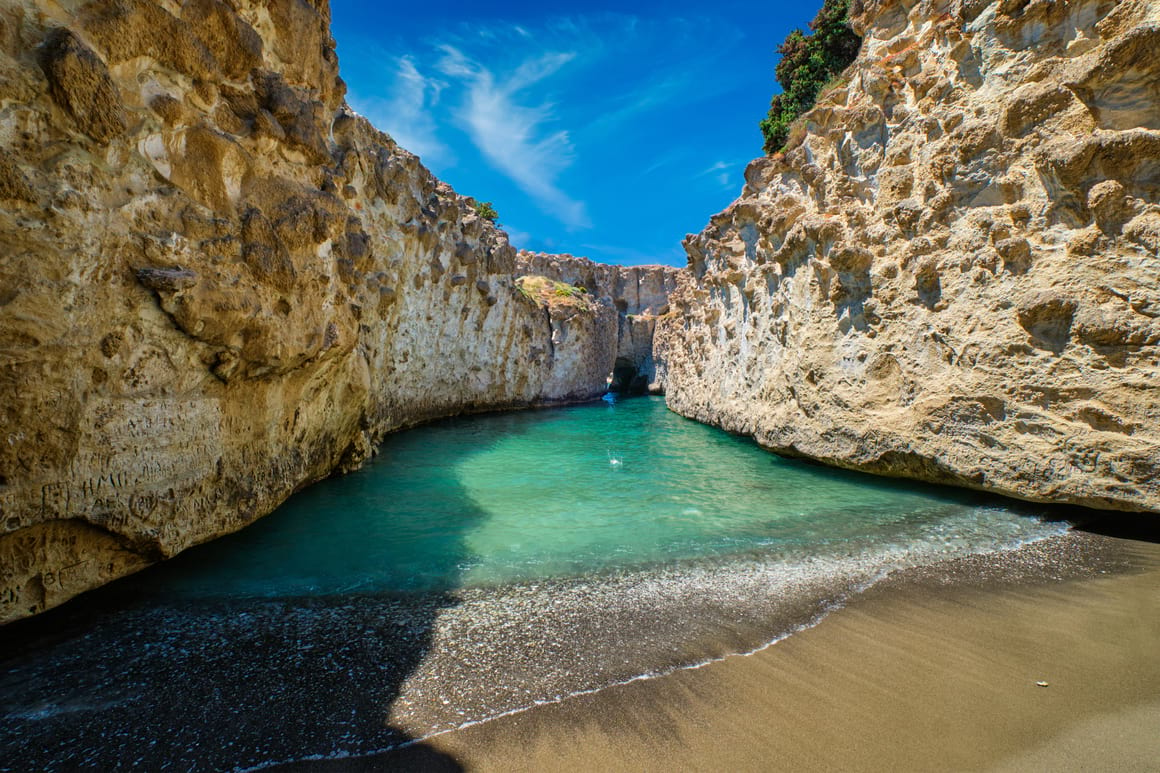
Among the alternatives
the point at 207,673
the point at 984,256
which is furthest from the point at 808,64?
the point at 207,673

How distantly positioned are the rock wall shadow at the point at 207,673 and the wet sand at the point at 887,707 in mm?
512

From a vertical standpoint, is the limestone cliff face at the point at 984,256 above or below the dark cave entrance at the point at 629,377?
above

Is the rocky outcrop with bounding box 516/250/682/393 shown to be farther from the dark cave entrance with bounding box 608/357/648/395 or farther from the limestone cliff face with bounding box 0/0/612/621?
the limestone cliff face with bounding box 0/0/612/621

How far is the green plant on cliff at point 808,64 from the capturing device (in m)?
17.7

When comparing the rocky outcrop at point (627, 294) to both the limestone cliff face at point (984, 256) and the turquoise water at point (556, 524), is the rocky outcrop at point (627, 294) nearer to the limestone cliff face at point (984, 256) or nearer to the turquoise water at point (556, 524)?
the limestone cliff face at point (984, 256)

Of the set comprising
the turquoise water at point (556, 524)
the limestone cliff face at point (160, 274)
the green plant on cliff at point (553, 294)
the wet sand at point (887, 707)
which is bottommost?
the turquoise water at point (556, 524)

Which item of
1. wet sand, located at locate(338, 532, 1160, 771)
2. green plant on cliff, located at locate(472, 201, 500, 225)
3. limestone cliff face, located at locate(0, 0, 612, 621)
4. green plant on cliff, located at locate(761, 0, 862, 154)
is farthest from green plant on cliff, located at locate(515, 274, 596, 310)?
wet sand, located at locate(338, 532, 1160, 771)

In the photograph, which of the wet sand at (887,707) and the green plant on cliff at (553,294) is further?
the green plant on cliff at (553,294)

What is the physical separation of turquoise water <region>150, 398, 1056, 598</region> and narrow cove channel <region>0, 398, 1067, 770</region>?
0.16 ft

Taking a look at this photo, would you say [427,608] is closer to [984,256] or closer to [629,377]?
[984,256]

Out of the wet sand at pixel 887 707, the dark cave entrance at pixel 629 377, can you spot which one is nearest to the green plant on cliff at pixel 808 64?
the wet sand at pixel 887 707

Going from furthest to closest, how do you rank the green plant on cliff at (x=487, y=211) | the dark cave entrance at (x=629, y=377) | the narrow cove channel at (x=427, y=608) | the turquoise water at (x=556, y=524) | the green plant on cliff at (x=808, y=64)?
the dark cave entrance at (x=629, y=377) < the green plant on cliff at (x=487, y=211) < the green plant on cliff at (x=808, y=64) < the turquoise water at (x=556, y=524) < the narrow cove channel at (x=427, y=608)

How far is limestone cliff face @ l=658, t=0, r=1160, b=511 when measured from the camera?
257 inches

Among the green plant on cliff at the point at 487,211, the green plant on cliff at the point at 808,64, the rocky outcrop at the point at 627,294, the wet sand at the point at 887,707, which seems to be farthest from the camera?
the rocky outcrop at the point at 627,294
